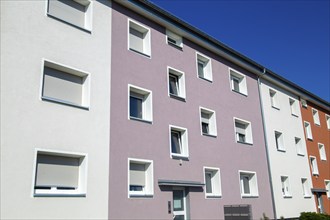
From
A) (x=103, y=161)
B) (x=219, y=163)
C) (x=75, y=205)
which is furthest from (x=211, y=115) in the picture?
(x=75, y=205)

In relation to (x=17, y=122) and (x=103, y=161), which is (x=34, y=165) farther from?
(x=103, y=161)

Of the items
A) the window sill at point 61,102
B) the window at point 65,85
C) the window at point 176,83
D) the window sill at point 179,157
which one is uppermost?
the window at point 176,83

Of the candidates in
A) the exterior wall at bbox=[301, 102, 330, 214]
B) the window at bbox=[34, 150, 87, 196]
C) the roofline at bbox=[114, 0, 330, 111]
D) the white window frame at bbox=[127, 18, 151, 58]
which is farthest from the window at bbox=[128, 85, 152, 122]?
the exterior wall at bbox=[301, 102, 330, 214]

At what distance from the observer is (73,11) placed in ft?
38.6

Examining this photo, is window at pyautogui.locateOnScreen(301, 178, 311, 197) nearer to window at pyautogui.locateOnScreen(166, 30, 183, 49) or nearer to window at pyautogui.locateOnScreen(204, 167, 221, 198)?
window at pyautogui.locateOnScreen(204, 167, 221, 198)

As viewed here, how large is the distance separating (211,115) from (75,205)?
8520mm

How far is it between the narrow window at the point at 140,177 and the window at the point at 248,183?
618 centimetres

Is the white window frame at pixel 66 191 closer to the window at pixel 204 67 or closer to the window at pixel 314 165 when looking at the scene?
the window at pixel 204 67

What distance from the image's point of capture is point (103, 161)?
10805 mm

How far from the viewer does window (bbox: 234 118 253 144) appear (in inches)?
704

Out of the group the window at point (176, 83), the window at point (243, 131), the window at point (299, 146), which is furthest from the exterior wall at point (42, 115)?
the window at point (299, 146)

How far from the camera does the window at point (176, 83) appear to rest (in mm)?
14898

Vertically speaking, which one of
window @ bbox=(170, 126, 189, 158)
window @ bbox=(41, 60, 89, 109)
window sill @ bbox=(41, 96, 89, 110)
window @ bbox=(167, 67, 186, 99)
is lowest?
window @ bbox=(170, 126, 189, 158)

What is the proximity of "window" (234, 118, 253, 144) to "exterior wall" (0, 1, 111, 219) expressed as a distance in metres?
8.69
